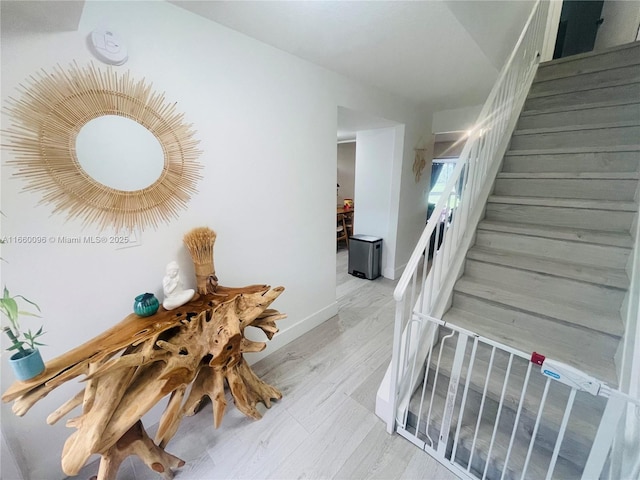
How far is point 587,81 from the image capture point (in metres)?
2.23

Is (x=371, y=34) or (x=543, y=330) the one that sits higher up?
(x=371, y=34)

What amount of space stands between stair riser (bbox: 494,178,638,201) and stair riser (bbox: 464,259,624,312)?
0.68m

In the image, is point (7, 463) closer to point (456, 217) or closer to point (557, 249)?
point (456, 217)

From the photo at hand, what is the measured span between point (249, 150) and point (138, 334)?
1234 mm

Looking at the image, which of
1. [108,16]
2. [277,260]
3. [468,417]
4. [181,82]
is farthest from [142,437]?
[108,16]

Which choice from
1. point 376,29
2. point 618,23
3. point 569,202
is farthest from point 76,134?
point 618,23

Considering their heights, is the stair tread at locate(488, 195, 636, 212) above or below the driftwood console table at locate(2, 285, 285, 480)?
above

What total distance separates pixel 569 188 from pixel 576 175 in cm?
9

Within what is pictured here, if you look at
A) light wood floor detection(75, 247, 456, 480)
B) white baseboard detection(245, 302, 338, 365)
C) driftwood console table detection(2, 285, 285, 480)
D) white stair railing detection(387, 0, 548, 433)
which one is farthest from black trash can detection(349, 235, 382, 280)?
driftwood console table detection(2, 285, 285, 480)

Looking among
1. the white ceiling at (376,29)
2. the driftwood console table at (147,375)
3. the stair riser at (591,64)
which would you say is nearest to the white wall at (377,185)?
the white ceiling at (376,29)

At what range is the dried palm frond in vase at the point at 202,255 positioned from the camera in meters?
1.43

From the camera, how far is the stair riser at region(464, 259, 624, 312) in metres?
1.38

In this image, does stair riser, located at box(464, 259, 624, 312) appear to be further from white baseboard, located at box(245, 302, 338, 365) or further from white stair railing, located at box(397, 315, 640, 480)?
white baseboard, located at box(245, 302, 338, 365)

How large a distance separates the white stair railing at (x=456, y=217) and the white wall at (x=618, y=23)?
149cm
